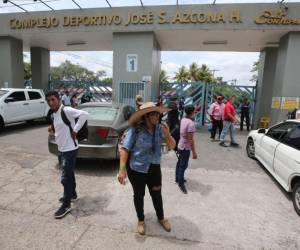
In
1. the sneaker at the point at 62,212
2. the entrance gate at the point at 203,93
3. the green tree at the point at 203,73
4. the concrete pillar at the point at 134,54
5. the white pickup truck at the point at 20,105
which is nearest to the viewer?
the sneaker at the point at 62,212

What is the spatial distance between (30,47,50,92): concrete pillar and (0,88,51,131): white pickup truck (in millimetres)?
5468

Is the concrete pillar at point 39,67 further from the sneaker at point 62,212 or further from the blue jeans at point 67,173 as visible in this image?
the sneaker at point 62,212

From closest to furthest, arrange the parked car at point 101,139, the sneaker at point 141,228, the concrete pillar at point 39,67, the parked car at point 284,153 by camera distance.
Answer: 1. the sneaker at point 141,228
2. the parked car at point 284,153
3. the parked car at point 101,139
4. the concrete pillar at point 39,67

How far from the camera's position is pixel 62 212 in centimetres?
328

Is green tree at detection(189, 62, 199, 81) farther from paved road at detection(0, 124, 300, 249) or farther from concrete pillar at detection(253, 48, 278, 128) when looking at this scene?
paved road at detection(0, 124, 300, 249)

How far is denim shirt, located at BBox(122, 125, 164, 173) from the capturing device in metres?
2.74

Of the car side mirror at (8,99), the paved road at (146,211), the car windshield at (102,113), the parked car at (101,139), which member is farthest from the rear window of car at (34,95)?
the parked car at (101,139)

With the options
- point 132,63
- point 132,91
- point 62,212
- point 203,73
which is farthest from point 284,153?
point 203,73

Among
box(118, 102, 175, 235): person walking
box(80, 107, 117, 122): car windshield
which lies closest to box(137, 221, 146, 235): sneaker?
box(118, 102, 175, 235): person walking

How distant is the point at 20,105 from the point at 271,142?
30.0ft

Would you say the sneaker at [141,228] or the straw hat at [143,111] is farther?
the sneaker at [141,228]

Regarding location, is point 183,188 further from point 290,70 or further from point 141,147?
point 290,70

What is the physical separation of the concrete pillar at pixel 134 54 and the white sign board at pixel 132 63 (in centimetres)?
7

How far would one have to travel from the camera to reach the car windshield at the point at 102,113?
5.36 m
